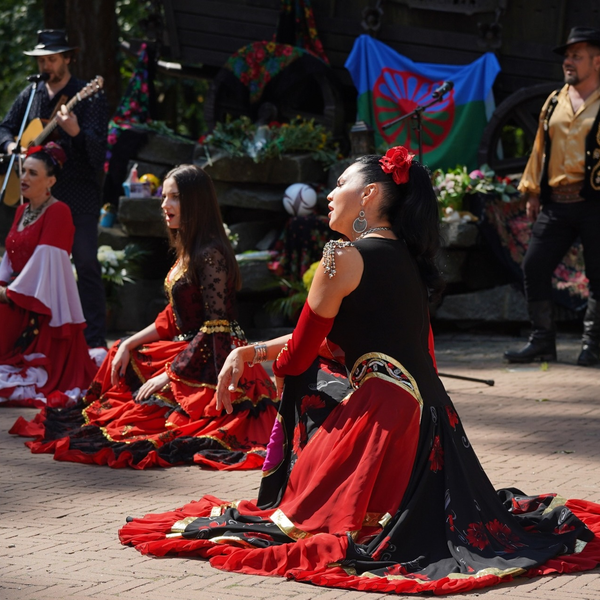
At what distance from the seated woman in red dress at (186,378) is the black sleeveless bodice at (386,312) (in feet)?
5.58

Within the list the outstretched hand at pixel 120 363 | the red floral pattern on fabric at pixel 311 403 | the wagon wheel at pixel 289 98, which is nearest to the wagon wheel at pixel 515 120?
the wagon wheel at pixel 289 98

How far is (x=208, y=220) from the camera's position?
5.54 m

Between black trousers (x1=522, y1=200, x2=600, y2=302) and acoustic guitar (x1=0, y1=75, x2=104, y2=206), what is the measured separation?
3661 millimetres

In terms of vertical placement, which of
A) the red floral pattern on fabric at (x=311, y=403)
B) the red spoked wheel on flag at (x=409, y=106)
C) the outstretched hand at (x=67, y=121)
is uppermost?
the red spoked wheel on flag at (x=409, y=106)

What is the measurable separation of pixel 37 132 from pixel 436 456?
5.44 meters

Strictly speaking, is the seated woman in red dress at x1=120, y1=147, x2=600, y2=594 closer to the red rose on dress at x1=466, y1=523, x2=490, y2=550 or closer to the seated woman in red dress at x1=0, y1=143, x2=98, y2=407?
the red rose on dress at x1=466, y1=523, x2=490, y2=550

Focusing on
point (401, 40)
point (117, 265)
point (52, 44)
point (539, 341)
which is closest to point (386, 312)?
point (539, 341)

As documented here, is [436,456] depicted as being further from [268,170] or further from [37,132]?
[268,170]

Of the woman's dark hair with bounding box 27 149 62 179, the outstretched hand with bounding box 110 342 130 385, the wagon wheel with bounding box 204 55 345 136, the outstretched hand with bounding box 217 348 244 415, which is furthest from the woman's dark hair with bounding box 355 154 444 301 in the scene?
the wagon wheel with bounding box 204 55 345 136

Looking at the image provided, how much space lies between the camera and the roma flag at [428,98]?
11.1m

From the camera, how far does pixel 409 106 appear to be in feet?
37.3

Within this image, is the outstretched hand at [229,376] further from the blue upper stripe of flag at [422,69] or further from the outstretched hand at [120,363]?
the blue upper stripe of flag at [422,69]

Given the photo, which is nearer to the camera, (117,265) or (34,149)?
(34,149)

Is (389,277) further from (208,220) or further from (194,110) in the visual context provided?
(194,110)
